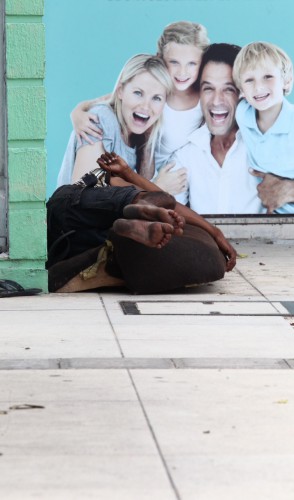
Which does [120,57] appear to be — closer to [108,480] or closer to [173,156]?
[173,156]

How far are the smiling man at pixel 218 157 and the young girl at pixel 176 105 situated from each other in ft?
0.28

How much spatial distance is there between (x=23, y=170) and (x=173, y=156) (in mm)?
2888

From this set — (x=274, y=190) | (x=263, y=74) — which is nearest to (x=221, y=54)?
(x=263, y=74)

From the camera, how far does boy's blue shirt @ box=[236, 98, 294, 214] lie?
11312mm

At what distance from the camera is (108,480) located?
179 inches

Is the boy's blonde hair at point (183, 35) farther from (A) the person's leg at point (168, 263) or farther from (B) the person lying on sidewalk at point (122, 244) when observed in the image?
(A) the person's leg at point (168, 263)

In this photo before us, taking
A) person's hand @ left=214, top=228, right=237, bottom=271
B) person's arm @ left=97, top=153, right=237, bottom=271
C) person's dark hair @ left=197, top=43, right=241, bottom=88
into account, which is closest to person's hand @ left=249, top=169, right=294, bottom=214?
person's dark hair @ left=197, top=43, right=241, bottom=88

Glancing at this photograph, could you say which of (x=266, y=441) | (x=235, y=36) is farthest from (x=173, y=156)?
(x=266, y=441)

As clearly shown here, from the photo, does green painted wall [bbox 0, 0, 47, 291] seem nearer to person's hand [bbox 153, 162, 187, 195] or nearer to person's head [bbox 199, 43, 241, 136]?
person's hand [bbox 153, 162, 187, 195]

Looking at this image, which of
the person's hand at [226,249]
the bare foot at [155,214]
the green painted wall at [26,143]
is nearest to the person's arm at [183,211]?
the person's hand at [226,249]

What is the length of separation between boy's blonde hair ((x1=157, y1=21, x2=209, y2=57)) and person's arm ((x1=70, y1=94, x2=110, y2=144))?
2.45 ft

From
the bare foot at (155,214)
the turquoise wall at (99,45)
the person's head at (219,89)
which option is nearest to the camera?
the bare foot at (155,214)

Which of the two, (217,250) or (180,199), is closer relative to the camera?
(217,250)

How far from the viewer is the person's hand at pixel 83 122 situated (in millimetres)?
11164
